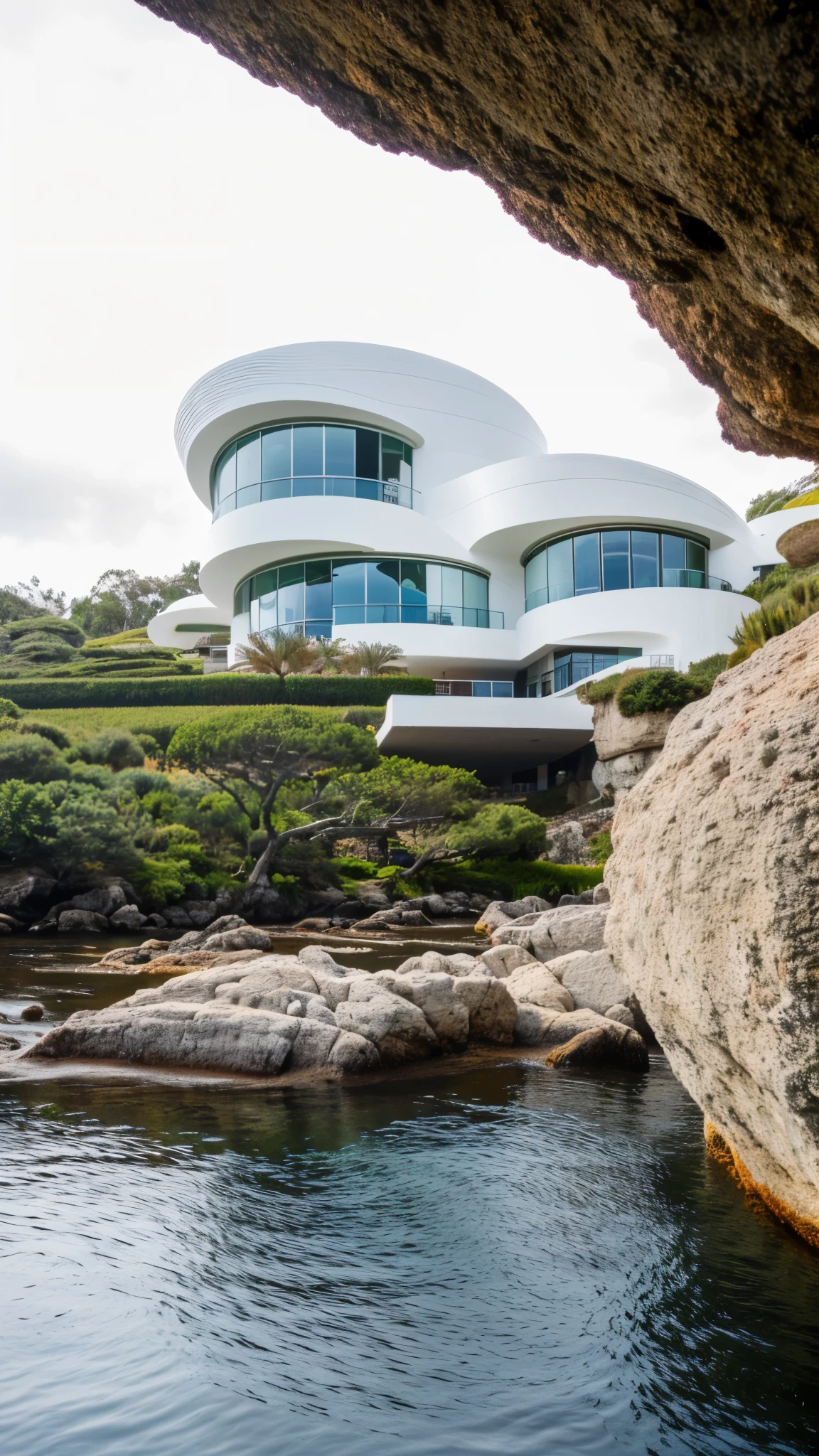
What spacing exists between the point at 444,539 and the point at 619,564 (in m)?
7.70

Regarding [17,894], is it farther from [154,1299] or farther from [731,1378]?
[731,1378]

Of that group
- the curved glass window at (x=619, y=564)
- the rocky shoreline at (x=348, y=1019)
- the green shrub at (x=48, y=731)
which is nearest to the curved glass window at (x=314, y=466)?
the curved glass window at (x=619, y=564)

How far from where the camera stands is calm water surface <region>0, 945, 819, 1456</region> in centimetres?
357

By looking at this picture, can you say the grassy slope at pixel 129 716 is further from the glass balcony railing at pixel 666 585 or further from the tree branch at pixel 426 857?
the glass balcony railing at pixel 666 585

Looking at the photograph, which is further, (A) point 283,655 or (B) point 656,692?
(A) point 283,655

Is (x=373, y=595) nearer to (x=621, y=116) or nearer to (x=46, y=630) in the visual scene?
(x=46, y=630)

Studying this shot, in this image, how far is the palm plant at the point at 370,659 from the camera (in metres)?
36.0

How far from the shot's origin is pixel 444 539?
4016 cm

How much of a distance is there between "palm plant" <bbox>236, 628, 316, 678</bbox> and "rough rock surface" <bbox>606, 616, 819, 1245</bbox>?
3001 cm

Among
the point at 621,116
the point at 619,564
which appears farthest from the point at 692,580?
the point at 621,116

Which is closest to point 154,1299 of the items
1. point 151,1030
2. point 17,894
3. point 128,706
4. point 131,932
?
point 151,1030

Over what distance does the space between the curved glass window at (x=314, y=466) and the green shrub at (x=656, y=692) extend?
16.8 m

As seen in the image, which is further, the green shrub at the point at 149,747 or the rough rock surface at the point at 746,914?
the green shrub at the point at 149,747

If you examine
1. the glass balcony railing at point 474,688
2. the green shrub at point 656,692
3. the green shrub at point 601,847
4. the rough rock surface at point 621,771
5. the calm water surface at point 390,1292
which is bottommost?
the calm water surface at point 390,1292
